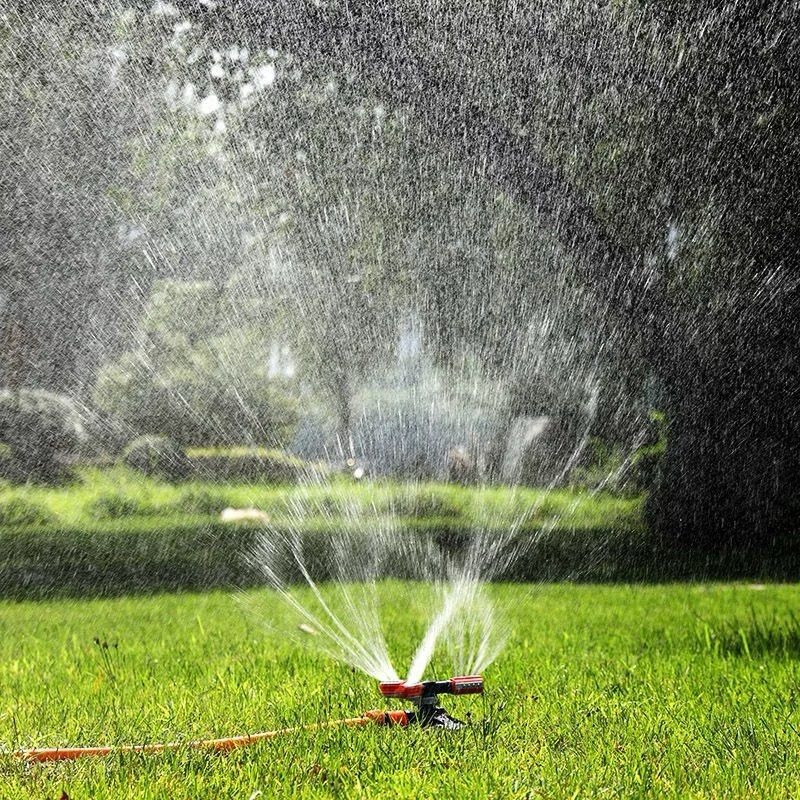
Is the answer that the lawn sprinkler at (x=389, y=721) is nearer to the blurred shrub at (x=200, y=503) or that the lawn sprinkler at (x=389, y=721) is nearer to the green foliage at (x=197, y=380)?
the blurred shrub at (x=200, y=503)

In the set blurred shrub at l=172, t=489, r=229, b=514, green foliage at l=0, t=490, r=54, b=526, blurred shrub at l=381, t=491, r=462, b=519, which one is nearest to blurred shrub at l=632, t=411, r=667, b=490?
blurred shrub at l=381, t=491, r=462, b=519

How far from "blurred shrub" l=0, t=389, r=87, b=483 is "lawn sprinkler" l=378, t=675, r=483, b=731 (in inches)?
384

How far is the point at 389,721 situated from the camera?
2.77 m

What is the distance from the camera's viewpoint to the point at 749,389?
877cm

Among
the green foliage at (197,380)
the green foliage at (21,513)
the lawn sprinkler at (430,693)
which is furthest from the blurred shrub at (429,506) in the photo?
the lawn sprinkler at (430,693)

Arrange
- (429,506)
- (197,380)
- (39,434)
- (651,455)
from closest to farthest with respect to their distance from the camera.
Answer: (651,455) < (429,506) < (39,434) < (197,380)

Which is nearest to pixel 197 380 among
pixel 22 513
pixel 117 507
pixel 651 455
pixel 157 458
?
pixel 157 458

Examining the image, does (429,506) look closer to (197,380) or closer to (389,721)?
(197,380)

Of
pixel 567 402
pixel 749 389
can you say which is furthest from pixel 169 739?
pixel 567 402

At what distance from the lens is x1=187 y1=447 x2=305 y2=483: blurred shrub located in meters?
12.6

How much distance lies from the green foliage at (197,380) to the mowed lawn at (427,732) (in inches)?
263

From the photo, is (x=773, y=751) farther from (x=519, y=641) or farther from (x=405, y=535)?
(x=405, y=535)

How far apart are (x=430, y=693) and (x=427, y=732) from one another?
0.38ft

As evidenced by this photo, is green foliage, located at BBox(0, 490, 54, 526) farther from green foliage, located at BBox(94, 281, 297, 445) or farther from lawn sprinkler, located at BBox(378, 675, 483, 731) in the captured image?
lawn sprinkler, located at BBox(378, 675, 483, 731)
